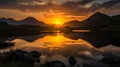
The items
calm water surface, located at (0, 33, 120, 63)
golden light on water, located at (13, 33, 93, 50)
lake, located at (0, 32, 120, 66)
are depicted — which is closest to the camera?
lake, located at (0, 32, 120, 66)

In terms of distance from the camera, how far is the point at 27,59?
35750mm

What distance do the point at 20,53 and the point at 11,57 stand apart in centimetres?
160

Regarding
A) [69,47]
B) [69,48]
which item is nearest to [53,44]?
[69,47]

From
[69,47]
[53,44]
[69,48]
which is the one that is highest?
[69,48]

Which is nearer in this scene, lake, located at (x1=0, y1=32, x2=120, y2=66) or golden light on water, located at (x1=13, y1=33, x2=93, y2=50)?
lake, located at (x1=0, y1=32, x2=120, y2=66)

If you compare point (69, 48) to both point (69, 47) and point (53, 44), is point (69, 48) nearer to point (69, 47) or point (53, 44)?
point (69, 47)

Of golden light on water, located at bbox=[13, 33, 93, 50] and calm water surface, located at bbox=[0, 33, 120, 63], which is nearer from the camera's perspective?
calm water surface, located at bbox=[0, 33, 120, 63]

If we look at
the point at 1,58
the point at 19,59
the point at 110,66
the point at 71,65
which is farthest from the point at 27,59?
the point at 110,66

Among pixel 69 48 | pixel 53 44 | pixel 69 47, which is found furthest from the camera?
pixel 53 44

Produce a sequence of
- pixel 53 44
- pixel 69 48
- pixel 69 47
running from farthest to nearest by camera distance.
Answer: pixel 53 44 → pixel 69 47 → pixel 69 48

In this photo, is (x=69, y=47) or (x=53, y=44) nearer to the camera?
(x=69, y=47)

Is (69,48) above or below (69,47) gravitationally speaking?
above

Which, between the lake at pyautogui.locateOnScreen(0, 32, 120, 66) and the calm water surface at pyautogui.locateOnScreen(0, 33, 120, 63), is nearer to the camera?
the lake at pyautogui.locateOnScreen(0, 32, 120, 66)

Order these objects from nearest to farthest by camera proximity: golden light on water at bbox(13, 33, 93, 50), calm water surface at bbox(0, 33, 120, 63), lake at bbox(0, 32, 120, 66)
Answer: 1. lake at bbox(0, 32, 120, 66)
2. calm water surface at bbox(0, 33, 120, 63)
3. golden light on water at bbox(13, 33, 93, 50)
